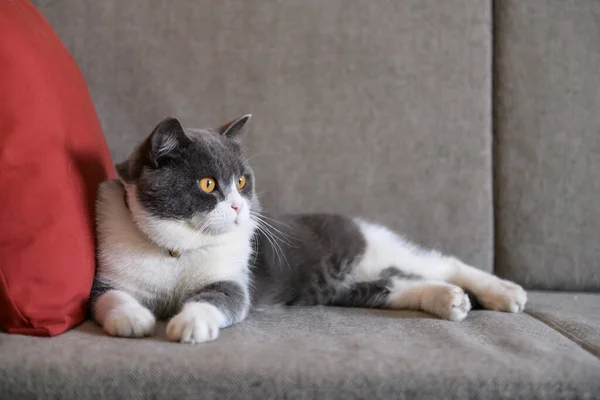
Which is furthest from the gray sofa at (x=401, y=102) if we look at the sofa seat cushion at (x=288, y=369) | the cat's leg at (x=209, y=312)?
the sofa seat cushion at (x=288, y=369)

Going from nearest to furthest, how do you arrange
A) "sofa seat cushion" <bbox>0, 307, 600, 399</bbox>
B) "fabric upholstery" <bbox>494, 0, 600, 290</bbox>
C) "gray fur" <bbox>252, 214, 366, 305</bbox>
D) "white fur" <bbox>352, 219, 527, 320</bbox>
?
"sofa seat cushion" <bbox>0, 307, 600, 399</bbox>, "white fur" <bbox>352, 219, 527, 320</bbox>, "gray fur" <bbox>252, 214, 366, 305</bbox>, "fabric upholstery" <bbox>494, 0, 600, 290</bbox>

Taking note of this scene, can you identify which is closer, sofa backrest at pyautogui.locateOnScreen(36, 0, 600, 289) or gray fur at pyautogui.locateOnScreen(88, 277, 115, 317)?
gray fur at pyautogui.locateOnScreen(88, 277, 115, 317)

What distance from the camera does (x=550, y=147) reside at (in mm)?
1868

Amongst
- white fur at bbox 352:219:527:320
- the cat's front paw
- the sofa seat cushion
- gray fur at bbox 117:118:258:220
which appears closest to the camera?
the sofa seat cushion

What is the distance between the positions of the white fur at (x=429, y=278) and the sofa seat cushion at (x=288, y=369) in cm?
34

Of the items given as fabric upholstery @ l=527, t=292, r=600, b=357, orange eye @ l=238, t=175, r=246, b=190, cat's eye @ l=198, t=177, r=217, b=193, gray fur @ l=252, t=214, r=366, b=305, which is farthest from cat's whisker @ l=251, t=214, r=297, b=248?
fabric upholstery @ l=527, t=292, r=600, b=357

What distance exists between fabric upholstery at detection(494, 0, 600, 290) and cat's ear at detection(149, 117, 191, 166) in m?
1.14

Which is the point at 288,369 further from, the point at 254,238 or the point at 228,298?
the point at 254,238

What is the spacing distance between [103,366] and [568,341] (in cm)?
95

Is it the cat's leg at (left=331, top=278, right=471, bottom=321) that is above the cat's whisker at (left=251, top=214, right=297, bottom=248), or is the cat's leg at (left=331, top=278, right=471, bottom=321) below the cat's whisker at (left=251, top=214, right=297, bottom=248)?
below

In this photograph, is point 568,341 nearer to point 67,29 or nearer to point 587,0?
point 587,0

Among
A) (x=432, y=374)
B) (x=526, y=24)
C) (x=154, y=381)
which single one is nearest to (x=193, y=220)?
(x=154, y=381)

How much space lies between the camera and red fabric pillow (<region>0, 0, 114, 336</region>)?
1.12m

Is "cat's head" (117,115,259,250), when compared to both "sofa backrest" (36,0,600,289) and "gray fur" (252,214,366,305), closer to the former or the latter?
"gray fur" (252,214,366,305)
